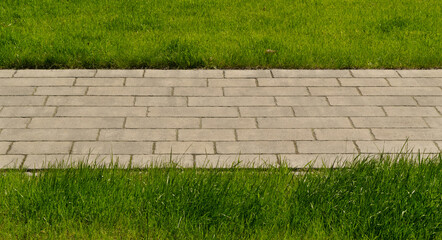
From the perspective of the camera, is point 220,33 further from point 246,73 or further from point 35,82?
point 35,82

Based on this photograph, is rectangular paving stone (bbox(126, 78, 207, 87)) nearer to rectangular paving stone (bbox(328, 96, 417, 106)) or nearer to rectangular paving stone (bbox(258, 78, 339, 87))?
rectangular paving stone (bbox(258, 78, 339, 87))

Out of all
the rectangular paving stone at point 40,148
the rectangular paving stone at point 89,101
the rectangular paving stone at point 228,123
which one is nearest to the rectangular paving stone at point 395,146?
the rectangular paving stone at point 228,123

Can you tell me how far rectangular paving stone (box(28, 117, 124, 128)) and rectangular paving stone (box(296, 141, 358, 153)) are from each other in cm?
164

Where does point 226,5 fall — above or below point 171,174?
below

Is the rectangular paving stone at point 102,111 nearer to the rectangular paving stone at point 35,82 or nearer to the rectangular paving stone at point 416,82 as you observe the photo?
the rectangular paving stone at point 35,82

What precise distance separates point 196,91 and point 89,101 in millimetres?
1094

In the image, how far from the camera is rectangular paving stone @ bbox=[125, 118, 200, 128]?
520 cm

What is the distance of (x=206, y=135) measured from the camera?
505 centimetres

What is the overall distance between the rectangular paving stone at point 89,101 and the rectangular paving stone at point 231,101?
2.14 ft

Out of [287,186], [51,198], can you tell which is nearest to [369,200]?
[287,186]

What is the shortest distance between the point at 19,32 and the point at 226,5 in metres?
3.05

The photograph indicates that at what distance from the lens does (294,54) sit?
6.79 meters

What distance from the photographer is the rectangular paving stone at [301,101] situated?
572 cm

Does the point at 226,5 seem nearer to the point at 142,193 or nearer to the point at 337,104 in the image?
the point at 337,104
